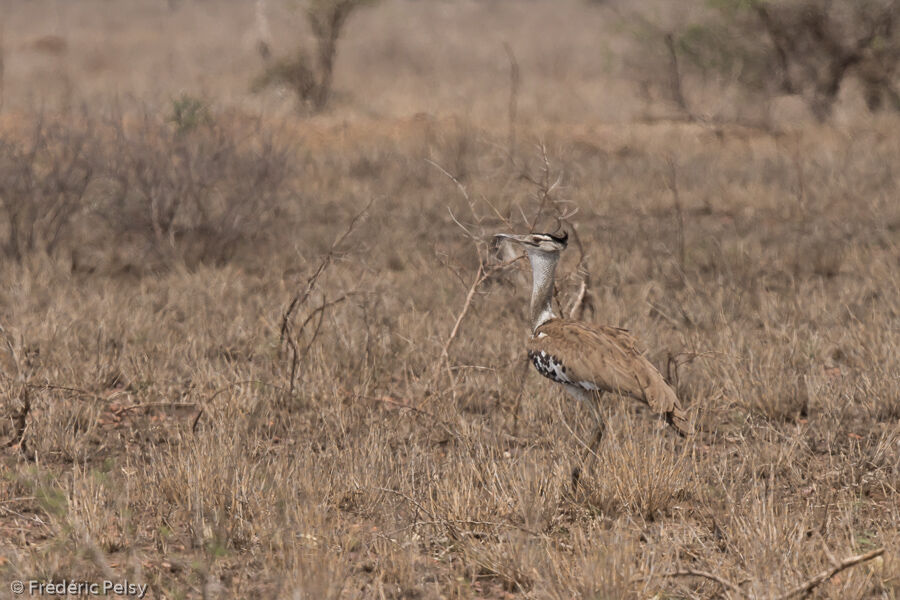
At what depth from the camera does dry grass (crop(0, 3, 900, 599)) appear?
3543 mm

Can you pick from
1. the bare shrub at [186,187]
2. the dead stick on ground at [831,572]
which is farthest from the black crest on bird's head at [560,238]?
the bare shrub at [186,187]

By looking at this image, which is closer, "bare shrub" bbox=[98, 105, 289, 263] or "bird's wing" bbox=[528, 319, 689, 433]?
"bird's wing" bbox=[528, 319, 689, 433]

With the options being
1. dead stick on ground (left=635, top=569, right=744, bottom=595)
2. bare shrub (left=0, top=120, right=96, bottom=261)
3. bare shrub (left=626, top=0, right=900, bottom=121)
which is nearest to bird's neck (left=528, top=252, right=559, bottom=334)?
dead stick on ground (left=635, top=569, right=744, bottom=595)

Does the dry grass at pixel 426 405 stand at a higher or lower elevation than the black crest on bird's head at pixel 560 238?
lower

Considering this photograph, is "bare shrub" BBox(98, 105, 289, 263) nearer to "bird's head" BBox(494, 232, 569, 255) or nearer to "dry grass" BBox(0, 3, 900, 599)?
"dry grass" BBox(0, 3, 900, 599)

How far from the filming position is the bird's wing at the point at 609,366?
158 inches

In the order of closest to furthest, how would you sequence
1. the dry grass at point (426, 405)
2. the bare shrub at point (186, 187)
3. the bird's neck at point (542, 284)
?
1. the dry grass at point (426, 405)
2. the bird's neck at point (542, 284)
3. the bare shrub at point (186, 187)

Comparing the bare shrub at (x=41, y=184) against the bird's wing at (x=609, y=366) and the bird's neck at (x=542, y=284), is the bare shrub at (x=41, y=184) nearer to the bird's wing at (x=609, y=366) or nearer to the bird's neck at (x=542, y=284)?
the bird's neck at (x=542, y=284)

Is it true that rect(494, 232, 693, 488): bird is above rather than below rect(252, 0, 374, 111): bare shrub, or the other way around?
above

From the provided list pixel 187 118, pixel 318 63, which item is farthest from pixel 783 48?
pixel 187 118

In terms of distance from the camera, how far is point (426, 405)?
5266 mm

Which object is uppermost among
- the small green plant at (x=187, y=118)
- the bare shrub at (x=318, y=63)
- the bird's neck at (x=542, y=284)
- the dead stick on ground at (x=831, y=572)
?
the bird's neck at (x=542, y=284)

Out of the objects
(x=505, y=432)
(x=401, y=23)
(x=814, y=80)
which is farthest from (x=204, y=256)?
(x=401, y=23)

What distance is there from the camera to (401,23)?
36.0 metres
